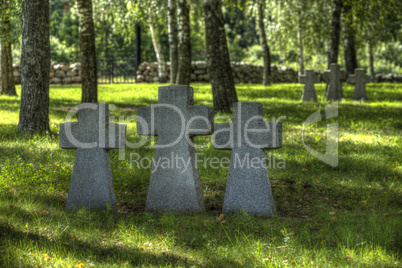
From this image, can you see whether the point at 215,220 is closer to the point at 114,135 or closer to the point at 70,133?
the point at 114,135

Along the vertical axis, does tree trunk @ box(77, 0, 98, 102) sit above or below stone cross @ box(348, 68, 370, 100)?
above

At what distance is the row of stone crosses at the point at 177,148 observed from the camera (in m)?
3.93

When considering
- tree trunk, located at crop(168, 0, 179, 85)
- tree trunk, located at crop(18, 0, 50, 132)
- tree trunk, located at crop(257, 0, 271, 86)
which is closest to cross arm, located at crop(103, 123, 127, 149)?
tree trunk, located at crop(18, 0, 50, 132)

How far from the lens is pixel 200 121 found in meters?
3.96

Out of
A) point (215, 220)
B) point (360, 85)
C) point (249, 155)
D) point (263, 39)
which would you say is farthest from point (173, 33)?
point (215, 220)

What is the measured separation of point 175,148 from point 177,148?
0.07ft

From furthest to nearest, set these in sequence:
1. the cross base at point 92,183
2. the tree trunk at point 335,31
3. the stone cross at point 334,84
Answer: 1. the tree trunk at point 335,31
2. the stone cross at point 334,84
3. the cross base at point 92,183

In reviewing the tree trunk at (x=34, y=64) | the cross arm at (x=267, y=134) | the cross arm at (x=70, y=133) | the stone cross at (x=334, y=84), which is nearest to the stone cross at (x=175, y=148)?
the cross arm at (x=267, y=134)

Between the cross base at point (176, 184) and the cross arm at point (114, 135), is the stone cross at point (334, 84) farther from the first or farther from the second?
the cross arm at point (114, 135)

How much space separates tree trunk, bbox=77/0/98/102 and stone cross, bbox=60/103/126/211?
5.11 meters

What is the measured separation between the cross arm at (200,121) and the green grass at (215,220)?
80 centimetres

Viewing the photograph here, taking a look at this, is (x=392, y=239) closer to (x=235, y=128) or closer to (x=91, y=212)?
(x=235, y=128)

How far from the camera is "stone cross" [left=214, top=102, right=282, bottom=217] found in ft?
12.8

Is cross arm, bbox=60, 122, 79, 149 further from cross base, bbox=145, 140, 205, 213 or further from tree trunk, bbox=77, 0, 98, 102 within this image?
tree trunk, bbox=77, 0, 98, 102
